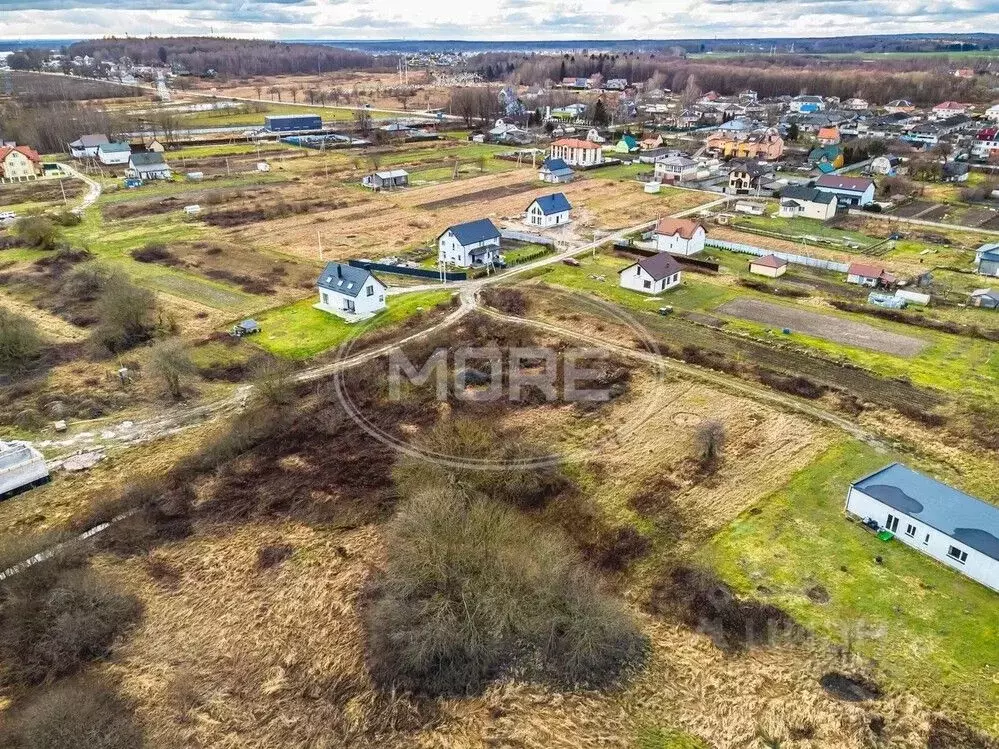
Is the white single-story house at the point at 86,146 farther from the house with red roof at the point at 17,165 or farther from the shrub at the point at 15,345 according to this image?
the shrub at the point at 15,345

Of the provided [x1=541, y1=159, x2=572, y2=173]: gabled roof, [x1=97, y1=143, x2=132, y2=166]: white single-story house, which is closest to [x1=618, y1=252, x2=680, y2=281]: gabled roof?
[x1=541, y1=159, x2=572, y2=173]: gabled roof

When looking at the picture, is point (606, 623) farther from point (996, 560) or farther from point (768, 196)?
point (768, 196)

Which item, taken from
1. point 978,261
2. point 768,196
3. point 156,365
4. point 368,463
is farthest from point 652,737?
point 768,196

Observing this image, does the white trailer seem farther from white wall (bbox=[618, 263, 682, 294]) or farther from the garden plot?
the garden plot

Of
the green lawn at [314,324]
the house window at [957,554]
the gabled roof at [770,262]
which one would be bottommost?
the house window at [957,554]

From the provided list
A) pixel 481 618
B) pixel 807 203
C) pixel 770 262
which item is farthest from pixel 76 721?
pixel 807 203

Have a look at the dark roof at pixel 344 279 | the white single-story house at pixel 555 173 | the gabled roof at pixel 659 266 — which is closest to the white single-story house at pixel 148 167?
the white single-story house at pixel 555 173
